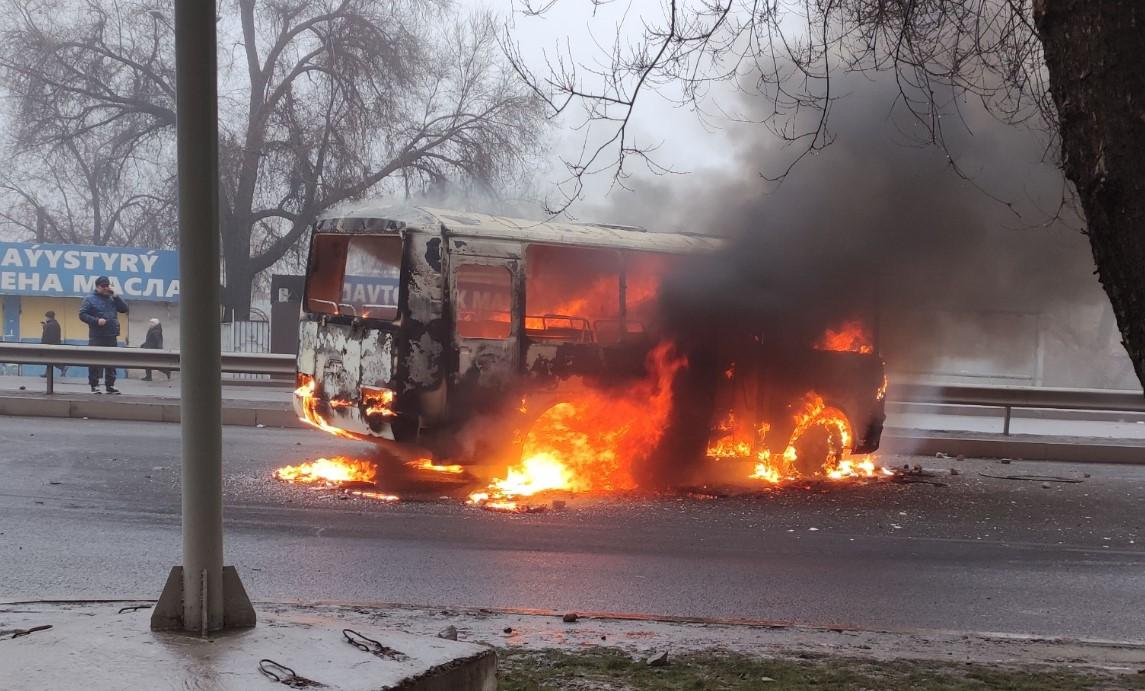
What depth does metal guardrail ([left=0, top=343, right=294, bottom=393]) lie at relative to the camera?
15578mm

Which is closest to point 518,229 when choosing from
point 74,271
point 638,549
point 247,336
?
point 638,549

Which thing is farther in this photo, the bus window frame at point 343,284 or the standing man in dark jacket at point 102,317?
the standing man in dark jacket at point 102,317

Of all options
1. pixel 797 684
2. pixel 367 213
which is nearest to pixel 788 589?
pixel 797 684

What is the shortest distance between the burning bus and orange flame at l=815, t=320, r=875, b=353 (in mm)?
18

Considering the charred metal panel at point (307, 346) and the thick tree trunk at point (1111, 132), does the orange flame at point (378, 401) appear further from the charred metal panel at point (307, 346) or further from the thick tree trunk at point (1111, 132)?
the thick tree trunk at point (1111, 132)

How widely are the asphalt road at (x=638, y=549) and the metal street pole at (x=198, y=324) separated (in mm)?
2188

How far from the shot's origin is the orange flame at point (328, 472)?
388 inches

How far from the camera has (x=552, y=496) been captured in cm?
963

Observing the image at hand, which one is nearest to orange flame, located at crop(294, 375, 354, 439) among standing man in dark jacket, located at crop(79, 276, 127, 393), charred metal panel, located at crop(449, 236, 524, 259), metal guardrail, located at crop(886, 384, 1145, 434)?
charred metal panel, located at crop(449, 236, 524, 259)

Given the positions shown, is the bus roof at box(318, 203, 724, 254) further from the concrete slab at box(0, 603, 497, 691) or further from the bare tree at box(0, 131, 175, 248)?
the bare tree at box(0, 131, 175, 248)

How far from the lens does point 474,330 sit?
368 inches

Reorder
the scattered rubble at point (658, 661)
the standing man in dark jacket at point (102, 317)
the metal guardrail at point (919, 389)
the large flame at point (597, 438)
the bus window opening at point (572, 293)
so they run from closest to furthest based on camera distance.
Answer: the scattered rubble at point (658, 661) → the bus window opening at point (572, 293) → the large flame at point (597, 438) → the metal guardrail at point (919, 389) → the standing man in dark jacket at point (102, 317)

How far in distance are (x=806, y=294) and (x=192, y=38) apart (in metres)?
7.97

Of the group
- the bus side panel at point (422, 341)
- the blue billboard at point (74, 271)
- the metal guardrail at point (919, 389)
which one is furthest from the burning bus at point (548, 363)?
the blue billboard at point (74, 271)
